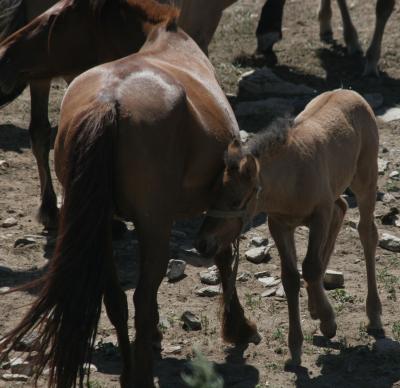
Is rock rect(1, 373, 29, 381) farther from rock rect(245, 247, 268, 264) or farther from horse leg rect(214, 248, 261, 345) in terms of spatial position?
rock rect(245, 247, 268, 264)

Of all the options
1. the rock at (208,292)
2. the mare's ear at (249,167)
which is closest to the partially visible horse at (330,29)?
the rock at (208,292)

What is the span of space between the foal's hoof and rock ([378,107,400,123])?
4060 millimetres

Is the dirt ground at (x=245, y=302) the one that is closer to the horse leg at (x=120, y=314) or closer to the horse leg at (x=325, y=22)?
the horse leg at (x=120, y=314)

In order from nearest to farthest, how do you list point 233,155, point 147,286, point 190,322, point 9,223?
point 147,286 → point 233,155 → point 190,322 → point 9,223

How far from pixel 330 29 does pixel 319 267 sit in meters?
6.94

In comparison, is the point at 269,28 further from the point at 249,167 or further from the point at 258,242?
the point at 249,167

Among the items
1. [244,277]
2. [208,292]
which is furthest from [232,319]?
[244,277]

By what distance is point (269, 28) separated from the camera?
11219 millimetres

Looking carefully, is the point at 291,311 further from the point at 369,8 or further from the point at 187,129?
the point at 369,8

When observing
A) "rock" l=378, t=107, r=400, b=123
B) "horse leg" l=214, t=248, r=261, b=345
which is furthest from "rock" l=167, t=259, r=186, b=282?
"rock" l=378, t=107, r=400, b=123

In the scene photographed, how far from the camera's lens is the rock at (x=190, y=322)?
19.2 ft

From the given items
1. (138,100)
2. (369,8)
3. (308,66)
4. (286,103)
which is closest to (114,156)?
(138,100)

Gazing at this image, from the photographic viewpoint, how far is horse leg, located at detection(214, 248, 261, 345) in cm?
563

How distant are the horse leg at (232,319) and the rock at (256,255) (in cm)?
112
